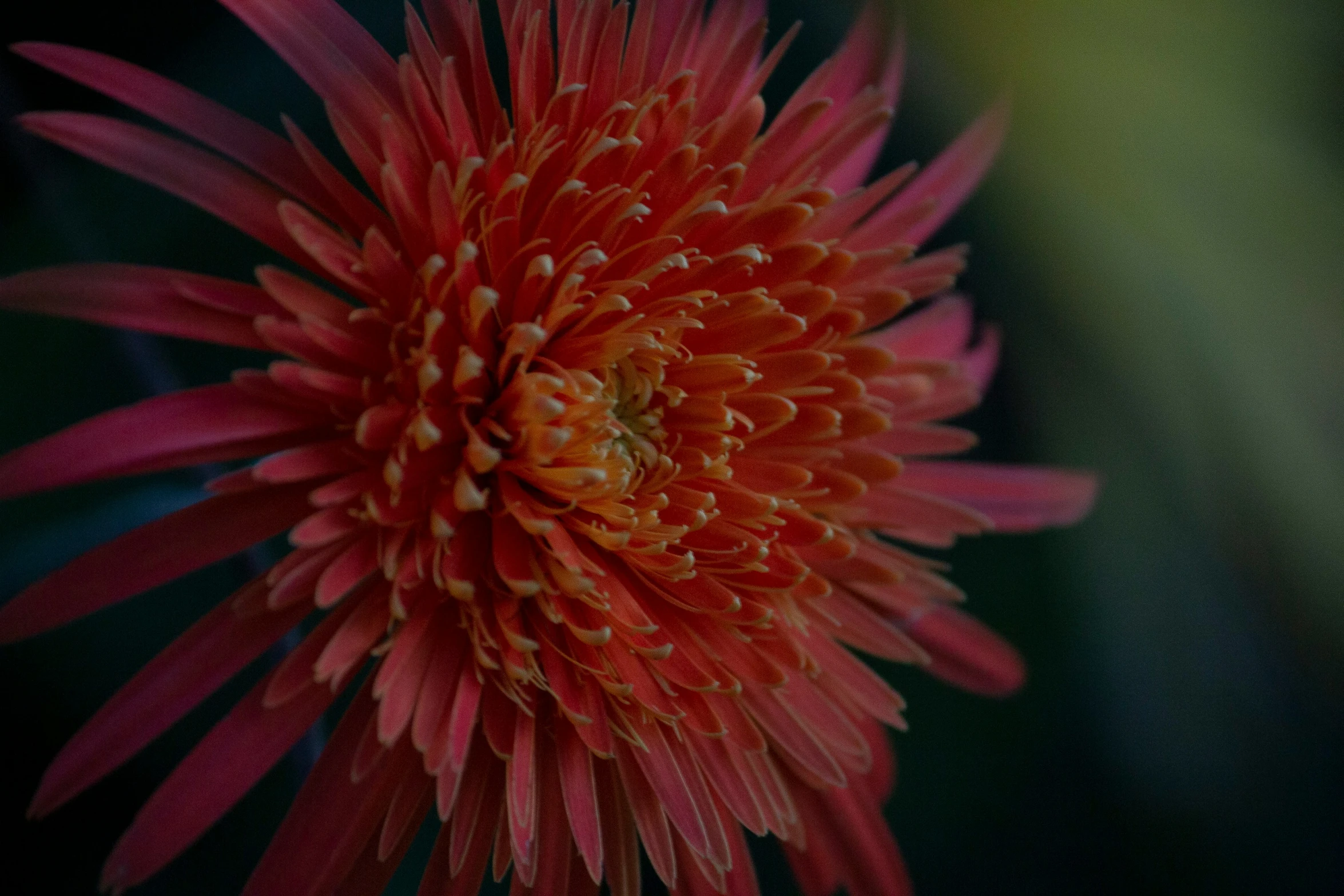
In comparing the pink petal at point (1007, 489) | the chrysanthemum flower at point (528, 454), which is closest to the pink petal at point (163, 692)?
the chrysanthemum flower at point (528, 454)

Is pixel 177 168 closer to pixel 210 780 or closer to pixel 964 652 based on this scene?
pixel 210 780

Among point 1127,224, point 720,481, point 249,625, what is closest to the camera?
point 249,625

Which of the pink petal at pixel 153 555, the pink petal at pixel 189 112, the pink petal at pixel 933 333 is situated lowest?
the pink petal at pixel 153 555

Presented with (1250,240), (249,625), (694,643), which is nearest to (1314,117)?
(1250,240)

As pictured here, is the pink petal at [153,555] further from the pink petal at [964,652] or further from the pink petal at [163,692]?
the pink petal at [964,652]

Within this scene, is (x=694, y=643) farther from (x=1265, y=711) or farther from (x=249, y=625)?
(x=1265, y=711)

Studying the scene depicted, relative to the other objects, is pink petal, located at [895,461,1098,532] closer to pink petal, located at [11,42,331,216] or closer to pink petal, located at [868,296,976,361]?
pink petal, located at [868,296,976,361]

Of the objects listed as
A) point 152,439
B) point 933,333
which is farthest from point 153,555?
point 933,333

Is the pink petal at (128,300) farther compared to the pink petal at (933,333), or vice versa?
the pink petal at (933,333)
